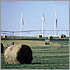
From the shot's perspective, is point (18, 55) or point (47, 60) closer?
point (18, 55)

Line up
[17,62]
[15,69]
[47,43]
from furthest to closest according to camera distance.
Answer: [47,43] → [17,62] → [15,69]

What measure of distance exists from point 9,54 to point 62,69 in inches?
140

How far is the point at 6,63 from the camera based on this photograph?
57.3 ft

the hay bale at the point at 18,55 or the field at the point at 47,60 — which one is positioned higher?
the hay bale at the point at 18,55

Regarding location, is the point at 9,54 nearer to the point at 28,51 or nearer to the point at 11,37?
the point at 28,51

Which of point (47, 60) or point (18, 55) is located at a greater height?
point (18, 55)

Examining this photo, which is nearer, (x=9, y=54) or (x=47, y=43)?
(x=9, y=54)

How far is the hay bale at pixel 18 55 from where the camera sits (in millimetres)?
17156

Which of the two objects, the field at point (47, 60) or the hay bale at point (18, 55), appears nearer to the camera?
the field at point (47, 60)

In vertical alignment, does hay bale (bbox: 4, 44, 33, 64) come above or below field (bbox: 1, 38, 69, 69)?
above

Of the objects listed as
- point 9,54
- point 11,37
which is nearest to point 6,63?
point 9,54

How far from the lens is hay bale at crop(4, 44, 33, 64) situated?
17156 millimetres

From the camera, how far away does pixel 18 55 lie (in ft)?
56.4

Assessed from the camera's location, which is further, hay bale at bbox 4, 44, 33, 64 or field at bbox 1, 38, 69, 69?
hay bale at bbox 4, 44, 33, 64
